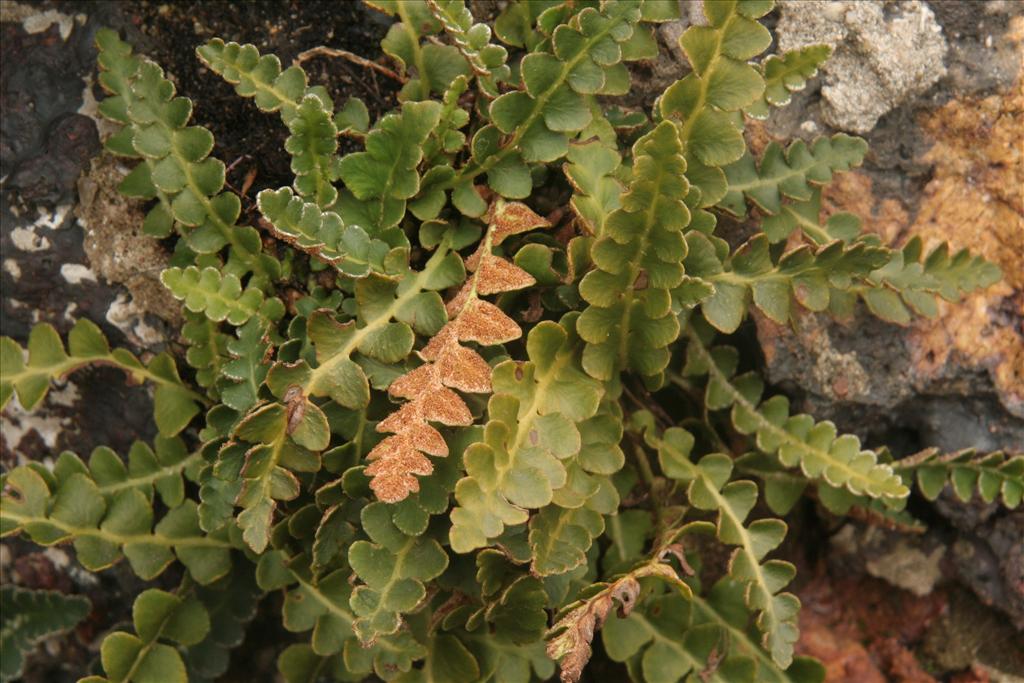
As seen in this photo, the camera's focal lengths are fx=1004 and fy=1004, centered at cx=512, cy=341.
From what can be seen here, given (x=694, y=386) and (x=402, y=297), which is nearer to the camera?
(x=402, y=297)

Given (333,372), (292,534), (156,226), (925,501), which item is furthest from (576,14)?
(925,501)

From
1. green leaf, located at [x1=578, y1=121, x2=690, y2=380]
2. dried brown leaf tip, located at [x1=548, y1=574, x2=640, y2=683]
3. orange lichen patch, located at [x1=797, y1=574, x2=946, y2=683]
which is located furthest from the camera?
orange lichen patch, located at [x1=797, y1=574, x2=946, y2=683]

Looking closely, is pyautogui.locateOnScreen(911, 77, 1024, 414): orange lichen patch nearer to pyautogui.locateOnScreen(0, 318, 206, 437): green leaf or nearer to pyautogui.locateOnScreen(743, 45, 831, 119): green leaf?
pyautogui.locateOnScreen(743, 45, 831, 119): green leaf

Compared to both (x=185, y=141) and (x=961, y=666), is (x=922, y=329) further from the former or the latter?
(x=185, y=141)

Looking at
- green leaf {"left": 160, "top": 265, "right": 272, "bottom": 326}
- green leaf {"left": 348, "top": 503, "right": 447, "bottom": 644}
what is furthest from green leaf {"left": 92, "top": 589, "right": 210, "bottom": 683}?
green leaf {"left": 160, "top": 265, "right": 272, "bottom": 326}

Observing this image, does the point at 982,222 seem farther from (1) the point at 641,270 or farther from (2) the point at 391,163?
(2) the point at 391,163

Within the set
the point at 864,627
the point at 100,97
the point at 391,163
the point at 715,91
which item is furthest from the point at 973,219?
the point at 100,97

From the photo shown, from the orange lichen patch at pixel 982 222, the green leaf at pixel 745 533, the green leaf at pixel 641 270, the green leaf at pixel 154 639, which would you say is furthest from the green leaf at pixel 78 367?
the orange lichen patch at pixel 982 222
